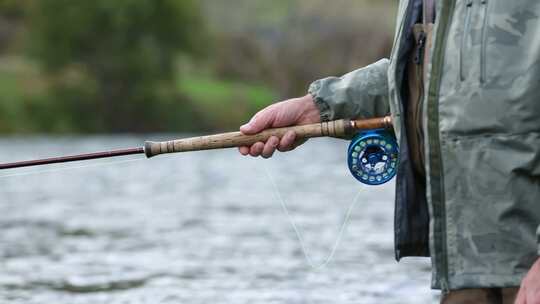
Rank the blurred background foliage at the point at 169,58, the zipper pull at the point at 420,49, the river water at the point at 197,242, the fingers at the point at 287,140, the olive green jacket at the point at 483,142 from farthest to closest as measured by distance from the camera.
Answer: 1. the blurred background foliage at the point at 169,58
2. the river water at the point at 197,242
3. the fingers at the point at 287,140
4. the zipper pull at the point at 420,49
5. the olive green jacket at the point at 483,142

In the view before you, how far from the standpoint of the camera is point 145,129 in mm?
49125

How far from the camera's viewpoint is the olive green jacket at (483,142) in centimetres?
347

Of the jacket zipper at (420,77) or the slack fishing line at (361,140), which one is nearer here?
the jacket zipper at (420,77)

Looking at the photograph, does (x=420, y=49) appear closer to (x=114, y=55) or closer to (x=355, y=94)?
(x=355, y=94)

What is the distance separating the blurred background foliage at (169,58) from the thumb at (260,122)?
A: 42826mm

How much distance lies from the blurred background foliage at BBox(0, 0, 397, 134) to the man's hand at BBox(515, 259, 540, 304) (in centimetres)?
4402

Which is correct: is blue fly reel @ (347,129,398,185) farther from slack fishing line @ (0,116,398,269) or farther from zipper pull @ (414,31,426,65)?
zipper pull @ (414,31,426,65)

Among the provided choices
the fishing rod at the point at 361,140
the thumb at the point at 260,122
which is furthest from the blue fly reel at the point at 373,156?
the thumb at the point at 260,122

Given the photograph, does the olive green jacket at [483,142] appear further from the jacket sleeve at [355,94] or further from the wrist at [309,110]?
the wrist at [309,110]

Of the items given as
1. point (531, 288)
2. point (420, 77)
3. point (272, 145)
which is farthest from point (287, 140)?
point (531, 288)

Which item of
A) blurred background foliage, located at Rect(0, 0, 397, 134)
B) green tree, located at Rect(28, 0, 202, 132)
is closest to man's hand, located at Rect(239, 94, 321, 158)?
blurred background foliage, located at Rect(0, 0, 397, 134)

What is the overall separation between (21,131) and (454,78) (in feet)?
144

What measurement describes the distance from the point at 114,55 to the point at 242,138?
47.3 metres

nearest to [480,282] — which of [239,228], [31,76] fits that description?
[239,228]
